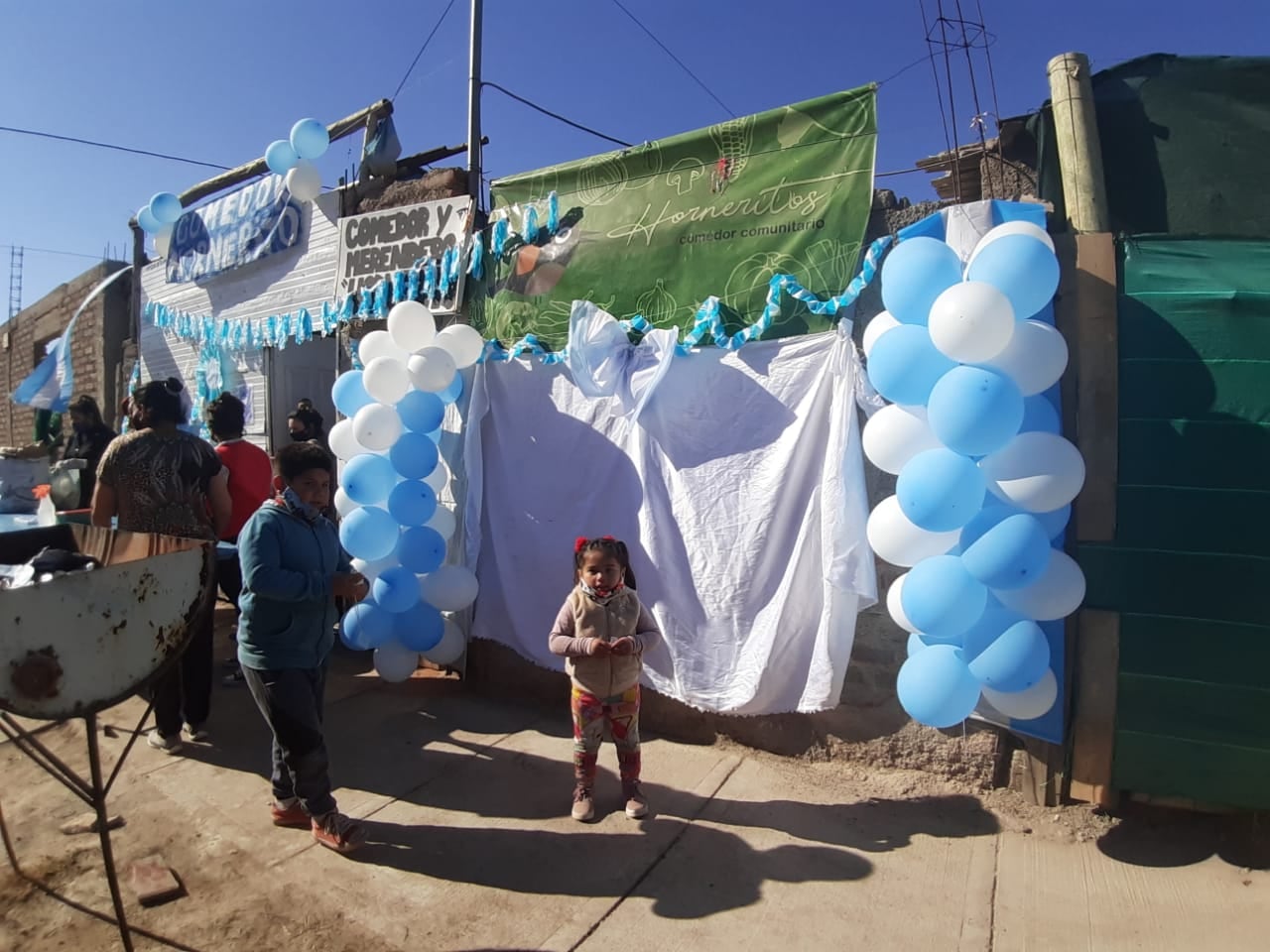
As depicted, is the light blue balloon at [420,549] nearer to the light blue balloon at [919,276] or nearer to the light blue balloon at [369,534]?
the light blue balloon at [369,534]

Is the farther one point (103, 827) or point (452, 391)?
point (452, 391)

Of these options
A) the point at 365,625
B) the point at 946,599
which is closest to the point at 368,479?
the point at 365,625

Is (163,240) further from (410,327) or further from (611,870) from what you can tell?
(611,870)

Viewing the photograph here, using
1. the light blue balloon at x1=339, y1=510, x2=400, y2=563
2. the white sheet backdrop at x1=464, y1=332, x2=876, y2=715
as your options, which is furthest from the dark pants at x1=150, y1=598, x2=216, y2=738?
the white sheet backdrop at x1=464, y1=332, x2=876, y2=715

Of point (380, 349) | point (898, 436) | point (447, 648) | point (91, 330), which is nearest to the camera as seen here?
point (898, 436)

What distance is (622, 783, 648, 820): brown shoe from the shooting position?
10.1ft

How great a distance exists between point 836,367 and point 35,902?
137 inches

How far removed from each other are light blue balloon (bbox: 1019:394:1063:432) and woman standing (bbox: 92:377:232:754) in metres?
3.54

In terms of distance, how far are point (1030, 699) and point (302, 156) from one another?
5998mm

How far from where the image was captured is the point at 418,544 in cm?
399

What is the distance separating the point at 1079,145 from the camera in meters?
2.95

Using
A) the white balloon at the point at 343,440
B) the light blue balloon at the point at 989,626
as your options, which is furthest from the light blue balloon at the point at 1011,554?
the white balloon at the point at 343,440

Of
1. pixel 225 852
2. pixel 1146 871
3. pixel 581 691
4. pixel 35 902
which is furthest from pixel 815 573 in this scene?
pixel 35 902

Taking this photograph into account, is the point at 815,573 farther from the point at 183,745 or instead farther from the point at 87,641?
the point at 183,745
